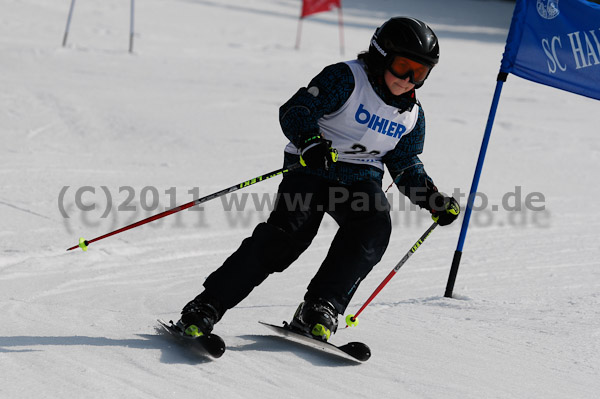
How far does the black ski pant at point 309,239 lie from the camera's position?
3.34 metres

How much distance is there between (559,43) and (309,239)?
2.09 metres

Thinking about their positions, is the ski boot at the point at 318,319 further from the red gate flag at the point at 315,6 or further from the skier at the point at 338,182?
the red gate flag at the point at 315,6

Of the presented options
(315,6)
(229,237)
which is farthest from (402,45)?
(315,6)

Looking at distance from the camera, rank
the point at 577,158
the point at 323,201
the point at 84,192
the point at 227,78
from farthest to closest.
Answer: the point at 227,78 → the point at 577,158 → the point at 84,192 → the point at 323,201

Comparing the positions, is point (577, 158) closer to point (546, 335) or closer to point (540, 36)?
point (540, 36)

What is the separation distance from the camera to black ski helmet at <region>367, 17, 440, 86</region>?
11.5 ft

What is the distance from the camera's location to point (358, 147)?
12.1 feet

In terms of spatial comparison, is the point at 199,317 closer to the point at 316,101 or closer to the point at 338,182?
the point at 338,182

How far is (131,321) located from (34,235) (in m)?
2.24

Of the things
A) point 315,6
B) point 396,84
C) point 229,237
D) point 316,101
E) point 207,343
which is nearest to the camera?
point 207,343

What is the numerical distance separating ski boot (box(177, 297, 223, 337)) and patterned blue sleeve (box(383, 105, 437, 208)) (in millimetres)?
1156

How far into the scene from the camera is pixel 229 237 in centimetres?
612

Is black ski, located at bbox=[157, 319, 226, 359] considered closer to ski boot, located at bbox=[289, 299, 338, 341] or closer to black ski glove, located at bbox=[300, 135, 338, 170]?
ski boot, located at bbox=[289, 299, 338, 341]

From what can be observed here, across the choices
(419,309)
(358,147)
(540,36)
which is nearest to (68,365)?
(358,147)
